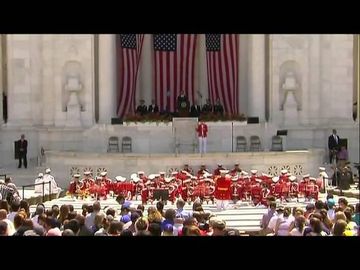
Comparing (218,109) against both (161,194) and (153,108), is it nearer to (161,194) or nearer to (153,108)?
(153,108)

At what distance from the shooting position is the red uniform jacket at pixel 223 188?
22328 mm

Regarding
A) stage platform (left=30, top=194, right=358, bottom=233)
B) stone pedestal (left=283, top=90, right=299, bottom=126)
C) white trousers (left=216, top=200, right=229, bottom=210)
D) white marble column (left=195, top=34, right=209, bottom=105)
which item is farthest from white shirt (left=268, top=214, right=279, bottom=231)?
white marble column (left=195, top=34, right=209, bottom=105)

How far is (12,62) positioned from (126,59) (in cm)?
548

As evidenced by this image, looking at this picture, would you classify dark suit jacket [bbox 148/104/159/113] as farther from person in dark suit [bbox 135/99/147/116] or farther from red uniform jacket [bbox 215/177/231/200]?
red uniform jacket [bbox 215/177/231/200]

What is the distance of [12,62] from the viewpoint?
35438 millimetres

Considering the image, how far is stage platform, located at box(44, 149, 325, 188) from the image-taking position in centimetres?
2966

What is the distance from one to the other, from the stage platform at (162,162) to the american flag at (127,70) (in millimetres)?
6567

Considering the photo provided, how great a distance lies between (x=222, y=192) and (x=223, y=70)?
15.6m

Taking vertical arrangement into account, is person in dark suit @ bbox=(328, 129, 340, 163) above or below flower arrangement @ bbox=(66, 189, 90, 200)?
above

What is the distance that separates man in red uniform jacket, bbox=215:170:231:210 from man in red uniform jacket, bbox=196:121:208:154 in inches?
341

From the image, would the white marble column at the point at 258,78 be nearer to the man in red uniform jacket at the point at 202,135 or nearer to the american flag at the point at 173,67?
the american flag at the point at 173,67

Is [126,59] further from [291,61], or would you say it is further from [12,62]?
[291,61]
